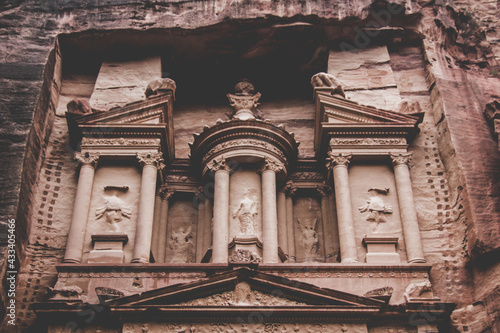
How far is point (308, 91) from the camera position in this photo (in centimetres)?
1939

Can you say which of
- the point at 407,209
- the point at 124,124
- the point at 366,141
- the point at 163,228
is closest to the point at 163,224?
the point at 163,228

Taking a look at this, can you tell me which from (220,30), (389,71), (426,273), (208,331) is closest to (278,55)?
(220,30)

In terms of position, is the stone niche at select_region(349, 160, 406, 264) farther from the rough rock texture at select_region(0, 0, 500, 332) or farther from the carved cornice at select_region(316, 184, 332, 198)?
the carved cornice at select_region(316, 184, 332, 198)

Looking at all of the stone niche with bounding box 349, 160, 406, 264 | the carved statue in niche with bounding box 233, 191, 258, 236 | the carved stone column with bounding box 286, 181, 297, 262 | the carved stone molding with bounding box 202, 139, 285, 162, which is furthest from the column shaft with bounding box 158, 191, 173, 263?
the stone niche with bounding box 349, 160, 406, 264

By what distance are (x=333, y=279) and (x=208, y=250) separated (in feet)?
9.81

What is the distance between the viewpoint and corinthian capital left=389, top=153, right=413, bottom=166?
50.1 feet

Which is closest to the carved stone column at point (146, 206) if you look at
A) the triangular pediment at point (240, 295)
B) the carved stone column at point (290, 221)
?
the triangular pediment at point (240, 295)

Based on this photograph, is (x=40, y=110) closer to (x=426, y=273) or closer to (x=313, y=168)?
(x=313, y=168)

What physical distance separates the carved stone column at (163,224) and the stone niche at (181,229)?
5.0 inches

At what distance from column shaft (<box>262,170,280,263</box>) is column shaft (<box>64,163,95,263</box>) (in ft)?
13.5

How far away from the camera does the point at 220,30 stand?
18281 millimetres

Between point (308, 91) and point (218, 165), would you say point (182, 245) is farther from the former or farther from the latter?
point (308, 91)

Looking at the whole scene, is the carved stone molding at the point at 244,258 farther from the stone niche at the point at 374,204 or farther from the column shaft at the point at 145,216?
the stone niche at the point at 374,204

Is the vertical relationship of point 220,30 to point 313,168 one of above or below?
above
